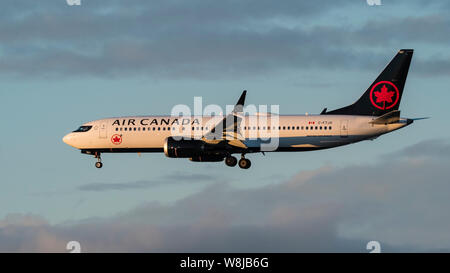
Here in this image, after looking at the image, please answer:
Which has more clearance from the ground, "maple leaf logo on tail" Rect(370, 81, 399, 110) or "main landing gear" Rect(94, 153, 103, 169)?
"maple leaf logo on tail" Rect(370, 81, 399, 110)

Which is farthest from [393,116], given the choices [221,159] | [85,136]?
[85,136]

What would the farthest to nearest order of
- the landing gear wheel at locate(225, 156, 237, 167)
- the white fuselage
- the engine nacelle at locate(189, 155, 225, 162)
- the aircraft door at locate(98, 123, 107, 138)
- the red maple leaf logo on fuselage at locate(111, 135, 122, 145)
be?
the aircraft door at locate(98, 123, 107, 138)
the red maple leaf logo on fuselage at locate(111, 135, 122, 145)
the engine nacelle at locate(189, 155, 225, 162)
the landing gear wheel at locate(225, 156, 237, 167)
the white fuselage

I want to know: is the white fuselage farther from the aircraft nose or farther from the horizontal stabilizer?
the aircraft nose

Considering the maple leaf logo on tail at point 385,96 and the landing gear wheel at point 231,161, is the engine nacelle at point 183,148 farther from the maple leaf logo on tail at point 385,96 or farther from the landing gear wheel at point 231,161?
the maple leaf logo on tail at point 385,96

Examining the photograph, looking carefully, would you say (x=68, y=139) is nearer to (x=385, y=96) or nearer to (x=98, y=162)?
(x=98, y=162)

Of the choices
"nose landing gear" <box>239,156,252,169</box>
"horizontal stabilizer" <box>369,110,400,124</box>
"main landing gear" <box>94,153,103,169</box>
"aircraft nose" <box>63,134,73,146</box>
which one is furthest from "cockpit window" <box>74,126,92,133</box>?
"horizontal stabilizer" <box>369,110,400,124</box>

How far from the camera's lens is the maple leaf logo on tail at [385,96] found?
64325mm

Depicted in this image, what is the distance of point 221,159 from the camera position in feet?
216

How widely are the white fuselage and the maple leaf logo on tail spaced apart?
200 centimetres

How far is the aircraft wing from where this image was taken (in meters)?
64.6

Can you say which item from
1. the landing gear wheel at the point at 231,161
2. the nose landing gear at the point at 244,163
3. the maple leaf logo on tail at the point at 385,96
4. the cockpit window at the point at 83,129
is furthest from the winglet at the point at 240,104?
the cockpit window at the point at 83,129

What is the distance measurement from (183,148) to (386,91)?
15671mm

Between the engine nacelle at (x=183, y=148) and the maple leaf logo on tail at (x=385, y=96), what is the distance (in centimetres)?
1325
